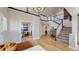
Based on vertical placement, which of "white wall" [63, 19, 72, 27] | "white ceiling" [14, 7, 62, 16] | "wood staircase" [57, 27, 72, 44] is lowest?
"wood staircase" [57, 27, 72, 44]

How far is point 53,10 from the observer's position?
166 centimetres

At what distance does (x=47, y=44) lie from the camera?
5.37ft

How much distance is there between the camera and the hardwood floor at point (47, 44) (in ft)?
5.38

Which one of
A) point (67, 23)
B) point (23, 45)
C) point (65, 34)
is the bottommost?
point (23, 45)

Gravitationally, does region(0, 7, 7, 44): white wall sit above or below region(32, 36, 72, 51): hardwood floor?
above

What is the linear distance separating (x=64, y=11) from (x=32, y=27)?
60 cm

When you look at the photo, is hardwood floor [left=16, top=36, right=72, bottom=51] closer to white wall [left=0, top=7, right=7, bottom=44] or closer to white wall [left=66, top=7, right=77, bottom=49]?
white wall [left=66, top=7, right=77, bottom=49]

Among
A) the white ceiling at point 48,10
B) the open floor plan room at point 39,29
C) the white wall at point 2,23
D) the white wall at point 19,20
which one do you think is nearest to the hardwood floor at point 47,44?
the open floor plan room at point 39,29

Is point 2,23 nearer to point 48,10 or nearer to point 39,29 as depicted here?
point 39,29

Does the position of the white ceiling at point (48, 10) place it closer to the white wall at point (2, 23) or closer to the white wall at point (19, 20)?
the white wall at point (19, 20)

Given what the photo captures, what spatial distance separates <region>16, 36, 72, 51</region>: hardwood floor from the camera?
5.38 ft

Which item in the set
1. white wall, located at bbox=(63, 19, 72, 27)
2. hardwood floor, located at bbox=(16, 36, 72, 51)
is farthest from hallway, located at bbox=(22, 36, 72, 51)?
white wall, located at bbox=(63, 19, 72, 27)

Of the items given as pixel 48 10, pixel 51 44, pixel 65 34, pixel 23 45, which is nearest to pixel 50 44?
pixel 51 44
